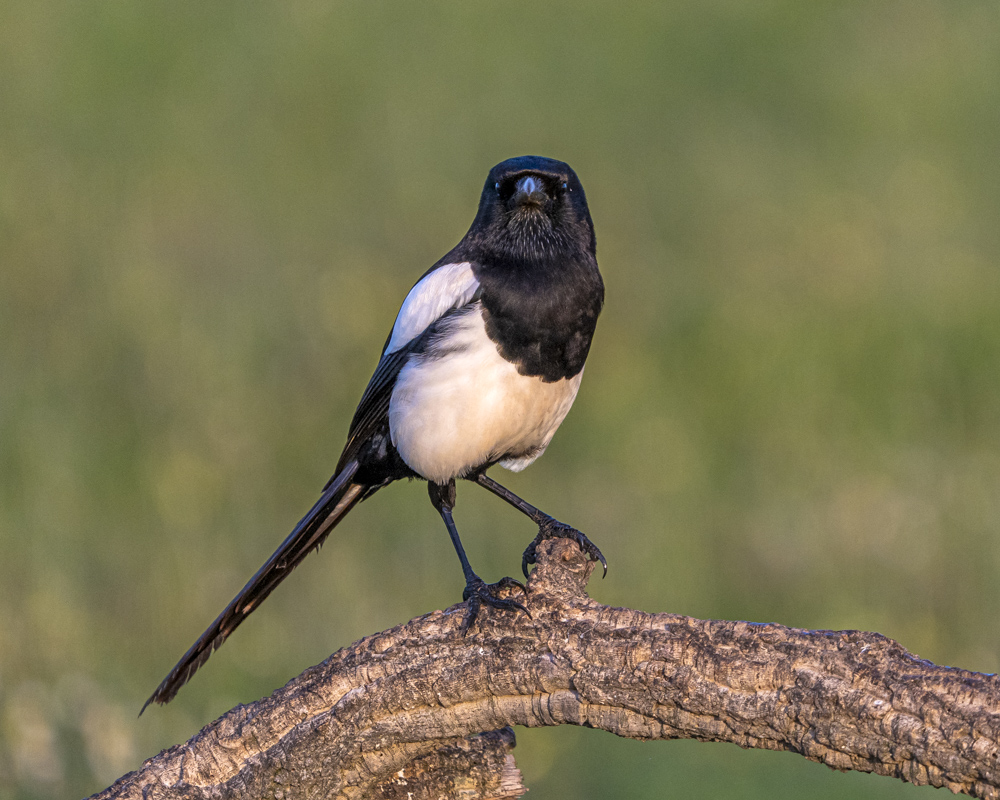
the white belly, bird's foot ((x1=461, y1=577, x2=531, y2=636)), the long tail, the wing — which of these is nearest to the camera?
bird's foot ((x1=461, y1=577, x2=531, y2=636))

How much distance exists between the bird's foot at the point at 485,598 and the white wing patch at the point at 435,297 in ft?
3.05

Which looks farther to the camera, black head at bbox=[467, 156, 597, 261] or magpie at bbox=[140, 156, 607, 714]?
black head at bbox=[467, 156, 597, 261]

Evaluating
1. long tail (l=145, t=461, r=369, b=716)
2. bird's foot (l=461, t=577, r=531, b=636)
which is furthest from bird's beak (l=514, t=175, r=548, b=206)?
bird's foot (l=461, t=577, r=531, b=636)

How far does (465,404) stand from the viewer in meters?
3.92

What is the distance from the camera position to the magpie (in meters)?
3.89

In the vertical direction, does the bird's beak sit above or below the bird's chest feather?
above

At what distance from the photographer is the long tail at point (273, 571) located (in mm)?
3795

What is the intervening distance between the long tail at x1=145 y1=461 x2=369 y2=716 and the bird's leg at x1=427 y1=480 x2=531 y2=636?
0.29m

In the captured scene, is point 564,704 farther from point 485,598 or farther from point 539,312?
point 539,312

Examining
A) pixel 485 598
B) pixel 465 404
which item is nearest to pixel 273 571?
pixel 465 404

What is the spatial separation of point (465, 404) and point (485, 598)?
0.86m

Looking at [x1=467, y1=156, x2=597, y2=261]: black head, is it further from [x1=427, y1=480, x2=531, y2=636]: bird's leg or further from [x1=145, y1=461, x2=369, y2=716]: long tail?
[x1=145, y1=461, x2=369, y2=716]: long tail

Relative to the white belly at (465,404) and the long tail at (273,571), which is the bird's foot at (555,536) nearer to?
the white belly at (465,404)

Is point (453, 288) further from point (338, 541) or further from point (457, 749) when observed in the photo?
point (338, 541)
